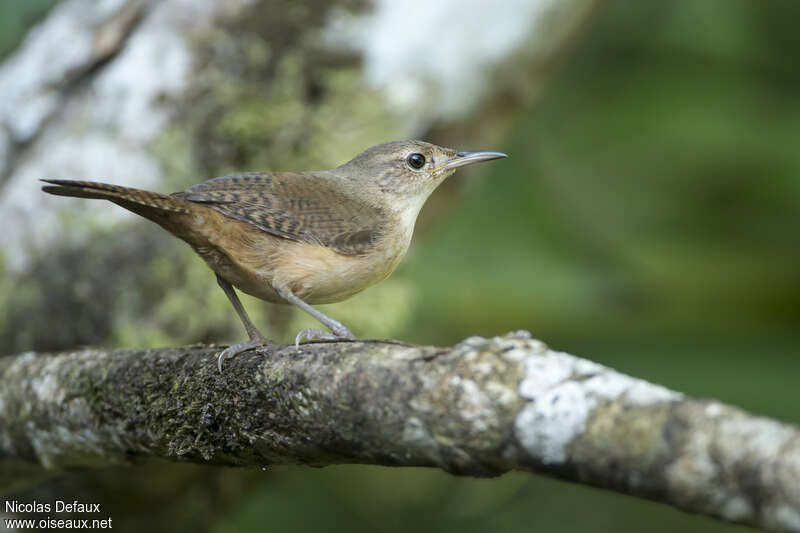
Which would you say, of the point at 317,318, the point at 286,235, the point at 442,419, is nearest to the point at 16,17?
the point at 286,235

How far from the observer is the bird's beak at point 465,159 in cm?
403

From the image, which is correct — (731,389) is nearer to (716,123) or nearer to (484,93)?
(716,123)

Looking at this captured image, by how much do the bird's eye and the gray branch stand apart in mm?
1704

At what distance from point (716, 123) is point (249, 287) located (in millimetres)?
4296

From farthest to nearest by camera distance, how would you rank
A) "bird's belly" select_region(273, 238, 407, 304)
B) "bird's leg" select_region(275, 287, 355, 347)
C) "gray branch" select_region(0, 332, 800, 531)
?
"bird's belly" select_region(273, 238, 407, 304) → "bird's leg" select_region(275, 287, 355, 347) → "gray branch" select_region(0, 332, 800, 531)

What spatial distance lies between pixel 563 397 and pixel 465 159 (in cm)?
257

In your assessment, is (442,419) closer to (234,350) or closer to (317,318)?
(234,350)

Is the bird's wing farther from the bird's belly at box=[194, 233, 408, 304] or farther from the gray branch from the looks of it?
the gray branch

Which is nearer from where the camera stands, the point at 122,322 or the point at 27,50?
the point at 122,322

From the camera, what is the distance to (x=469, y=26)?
17.1 ft

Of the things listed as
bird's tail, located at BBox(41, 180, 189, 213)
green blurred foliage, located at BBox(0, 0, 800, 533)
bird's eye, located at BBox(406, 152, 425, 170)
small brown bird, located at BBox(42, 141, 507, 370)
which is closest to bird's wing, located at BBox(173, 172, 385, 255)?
small brown bird, located at BBox(42, 141, 507, 370)

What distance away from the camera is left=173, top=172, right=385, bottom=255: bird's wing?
133 inches

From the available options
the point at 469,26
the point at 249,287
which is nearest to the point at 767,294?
the point at 469,26

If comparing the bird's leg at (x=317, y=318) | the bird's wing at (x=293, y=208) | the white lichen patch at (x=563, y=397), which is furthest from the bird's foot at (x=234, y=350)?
the white lichen patch at (x=563, y=397)
